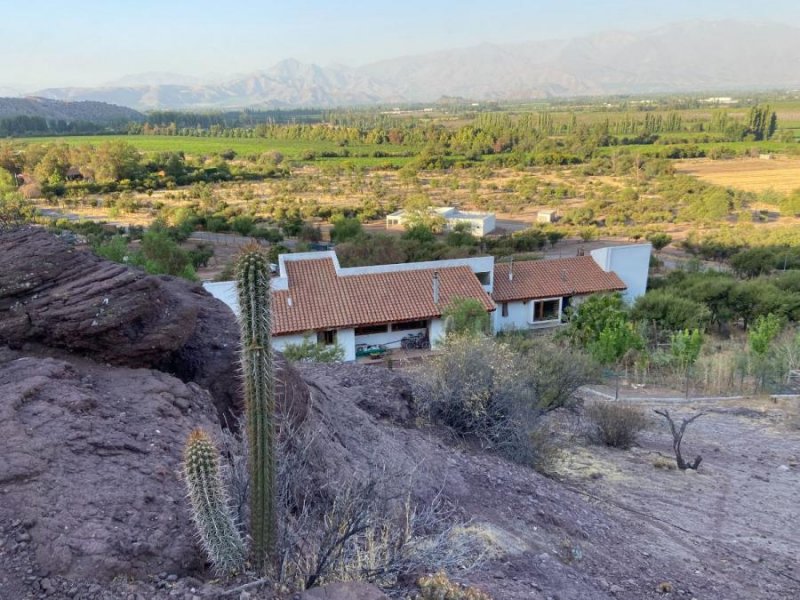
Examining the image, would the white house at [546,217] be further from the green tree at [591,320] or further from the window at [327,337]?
the window at [327,337]

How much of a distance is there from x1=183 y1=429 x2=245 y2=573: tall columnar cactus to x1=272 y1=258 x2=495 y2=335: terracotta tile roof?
52.2 ft

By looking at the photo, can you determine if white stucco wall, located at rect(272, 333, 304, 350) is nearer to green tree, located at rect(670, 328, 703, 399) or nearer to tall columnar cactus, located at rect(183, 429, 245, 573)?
green tree, located at rect(670, 328, 703, 399)

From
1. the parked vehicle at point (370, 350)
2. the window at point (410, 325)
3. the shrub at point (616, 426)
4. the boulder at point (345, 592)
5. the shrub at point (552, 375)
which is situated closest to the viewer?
the boulder at point (345, 592)

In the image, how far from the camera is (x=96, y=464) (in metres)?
5.12

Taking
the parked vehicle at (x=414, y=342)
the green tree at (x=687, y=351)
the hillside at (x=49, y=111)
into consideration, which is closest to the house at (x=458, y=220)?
the parked vehicle at (x=414, y=342)

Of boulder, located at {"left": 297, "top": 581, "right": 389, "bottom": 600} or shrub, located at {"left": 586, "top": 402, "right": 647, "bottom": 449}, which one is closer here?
boulder, located at {"left": 297, "top": 581, "right": 389, "bottom": 600}

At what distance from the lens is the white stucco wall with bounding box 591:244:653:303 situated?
27797mm

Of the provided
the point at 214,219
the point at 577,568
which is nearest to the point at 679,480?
the point at 577,568

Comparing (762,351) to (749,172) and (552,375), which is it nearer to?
(552,375)

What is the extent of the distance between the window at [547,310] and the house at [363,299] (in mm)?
2499

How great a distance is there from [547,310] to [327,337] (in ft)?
32.6

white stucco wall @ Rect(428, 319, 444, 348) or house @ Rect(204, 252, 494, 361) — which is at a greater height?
house @ Rect(204, 252, 494, 361)

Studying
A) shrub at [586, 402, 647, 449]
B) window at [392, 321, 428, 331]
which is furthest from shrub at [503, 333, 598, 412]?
window at [392, 321, 428, 331]

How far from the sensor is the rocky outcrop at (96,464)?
443cm
